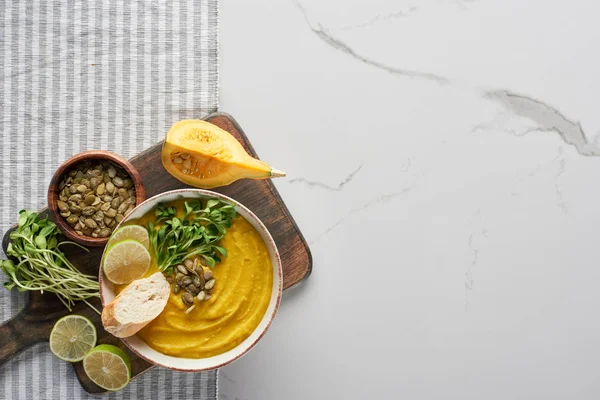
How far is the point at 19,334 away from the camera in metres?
2.01

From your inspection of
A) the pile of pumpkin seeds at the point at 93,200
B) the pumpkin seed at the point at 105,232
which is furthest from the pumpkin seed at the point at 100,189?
the pumpkin seed at the point at 105,232

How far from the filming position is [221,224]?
1.81m

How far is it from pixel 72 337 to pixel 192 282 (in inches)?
17.5

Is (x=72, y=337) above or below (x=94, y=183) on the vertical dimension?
below

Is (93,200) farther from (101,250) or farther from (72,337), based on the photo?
(72,337)

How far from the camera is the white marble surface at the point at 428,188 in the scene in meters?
2.16

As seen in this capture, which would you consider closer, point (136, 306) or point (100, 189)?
point (136, 306)

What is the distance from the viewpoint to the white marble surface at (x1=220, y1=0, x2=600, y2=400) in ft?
7.07

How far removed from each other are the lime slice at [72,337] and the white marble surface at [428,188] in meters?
0.48

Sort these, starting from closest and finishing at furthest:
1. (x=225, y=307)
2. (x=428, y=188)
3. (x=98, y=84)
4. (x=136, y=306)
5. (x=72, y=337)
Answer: (x=136, y=306), (x=225, y=307), (x=72, y=337), (x=98, y=84), (x=428, y=188)

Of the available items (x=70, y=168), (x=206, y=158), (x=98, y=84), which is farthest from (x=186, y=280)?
(x=98, y=84)

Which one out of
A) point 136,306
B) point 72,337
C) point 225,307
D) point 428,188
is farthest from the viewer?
point 428,188

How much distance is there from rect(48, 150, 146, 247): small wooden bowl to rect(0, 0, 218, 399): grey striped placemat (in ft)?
0.66

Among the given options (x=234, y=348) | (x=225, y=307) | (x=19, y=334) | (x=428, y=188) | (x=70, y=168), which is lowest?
(x=19, y=334)
